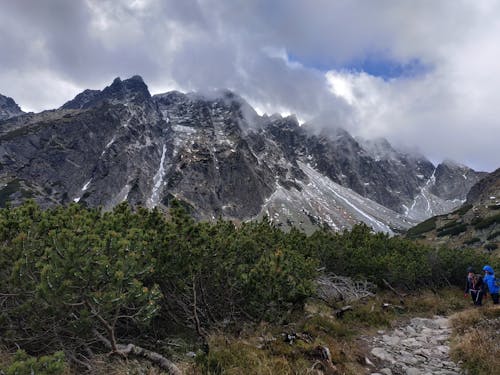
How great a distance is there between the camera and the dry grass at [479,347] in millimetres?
8141

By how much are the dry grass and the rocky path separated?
365 millimetres

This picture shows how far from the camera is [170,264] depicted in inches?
378

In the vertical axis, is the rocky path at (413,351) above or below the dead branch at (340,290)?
below

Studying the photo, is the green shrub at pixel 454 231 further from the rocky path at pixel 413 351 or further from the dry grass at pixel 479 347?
the dry grass at pixel 479 347

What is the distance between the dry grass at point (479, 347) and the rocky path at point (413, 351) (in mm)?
365

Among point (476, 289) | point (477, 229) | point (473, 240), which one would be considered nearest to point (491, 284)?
point (476, 289)

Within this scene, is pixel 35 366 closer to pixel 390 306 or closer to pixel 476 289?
pixel 390 306

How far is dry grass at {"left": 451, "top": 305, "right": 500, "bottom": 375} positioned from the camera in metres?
8.14

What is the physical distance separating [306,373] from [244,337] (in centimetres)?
290

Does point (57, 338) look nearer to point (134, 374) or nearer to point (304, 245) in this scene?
point (134, 374)

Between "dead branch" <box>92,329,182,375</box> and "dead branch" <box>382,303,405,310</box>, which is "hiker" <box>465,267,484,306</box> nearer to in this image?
"dead branch" <box>382,303,405,310</box>

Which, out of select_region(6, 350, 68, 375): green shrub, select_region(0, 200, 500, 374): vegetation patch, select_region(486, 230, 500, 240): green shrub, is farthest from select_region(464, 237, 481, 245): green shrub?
select_region(6, 350, 68, 375): green shrub

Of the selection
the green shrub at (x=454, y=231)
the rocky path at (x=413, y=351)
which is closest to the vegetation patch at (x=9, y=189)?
the green shrub at (x=454, y=231)

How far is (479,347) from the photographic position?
9.05 metres
